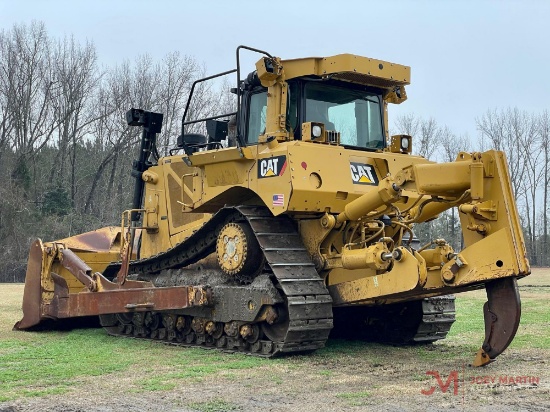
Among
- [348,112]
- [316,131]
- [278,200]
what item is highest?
[348,112]

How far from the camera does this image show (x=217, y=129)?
9875 millimetres

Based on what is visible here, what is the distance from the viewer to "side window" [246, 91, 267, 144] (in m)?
9.27

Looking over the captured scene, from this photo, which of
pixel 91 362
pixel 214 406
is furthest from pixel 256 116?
pixel 214 406

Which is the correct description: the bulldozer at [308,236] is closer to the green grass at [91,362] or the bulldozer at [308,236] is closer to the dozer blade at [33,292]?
the dozer blade at [33,292]

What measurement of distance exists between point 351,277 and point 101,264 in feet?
15.6

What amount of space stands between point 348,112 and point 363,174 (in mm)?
976

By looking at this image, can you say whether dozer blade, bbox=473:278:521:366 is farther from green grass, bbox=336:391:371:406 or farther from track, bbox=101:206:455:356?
track, bbox=101:206:455:356

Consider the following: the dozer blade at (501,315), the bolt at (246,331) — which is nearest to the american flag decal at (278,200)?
the bolt at (246,331)

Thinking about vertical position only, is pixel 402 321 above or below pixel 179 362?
above

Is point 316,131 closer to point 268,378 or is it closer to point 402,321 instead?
point 402,321

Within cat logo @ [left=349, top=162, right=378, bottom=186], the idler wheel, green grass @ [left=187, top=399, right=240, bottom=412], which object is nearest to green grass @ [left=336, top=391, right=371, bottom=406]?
green grass @ [left=187, top=399, right=240, bottom=412]

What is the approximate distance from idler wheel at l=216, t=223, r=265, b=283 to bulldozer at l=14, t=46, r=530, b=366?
0.02 metres

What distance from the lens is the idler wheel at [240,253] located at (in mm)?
8695
